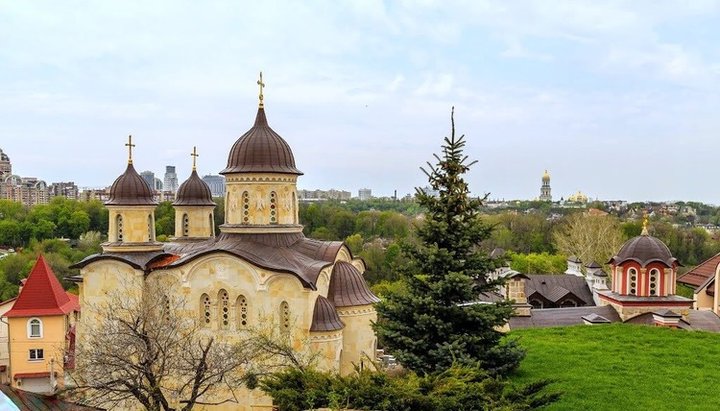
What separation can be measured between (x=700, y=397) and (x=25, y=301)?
22503mm

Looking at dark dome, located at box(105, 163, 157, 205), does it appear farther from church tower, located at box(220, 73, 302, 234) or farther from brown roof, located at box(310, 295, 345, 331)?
brown roof, located at box(310, 295, 345, 331)

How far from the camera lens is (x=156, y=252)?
1761 centimetres

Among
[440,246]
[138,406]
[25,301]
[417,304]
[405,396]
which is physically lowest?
[138,406]

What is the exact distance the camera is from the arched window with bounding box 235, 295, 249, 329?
49.7 ft

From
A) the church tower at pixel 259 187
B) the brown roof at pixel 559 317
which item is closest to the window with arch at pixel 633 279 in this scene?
the brown roof at pixel 559 317

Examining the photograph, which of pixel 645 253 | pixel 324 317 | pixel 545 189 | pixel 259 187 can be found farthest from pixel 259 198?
pixel 545 189

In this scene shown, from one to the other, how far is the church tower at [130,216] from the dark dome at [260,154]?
3.20 metres

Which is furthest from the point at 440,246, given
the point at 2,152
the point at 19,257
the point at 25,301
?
the point at 2,152

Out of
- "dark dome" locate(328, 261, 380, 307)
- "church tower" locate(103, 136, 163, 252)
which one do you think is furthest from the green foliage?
"church tower" locate(103, 136, 163, 252)

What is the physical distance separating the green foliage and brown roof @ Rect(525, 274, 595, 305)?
22.3m

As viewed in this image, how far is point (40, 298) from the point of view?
73.6 ft

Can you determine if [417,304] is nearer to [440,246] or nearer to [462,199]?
[440,246]

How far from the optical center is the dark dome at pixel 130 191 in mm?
17719

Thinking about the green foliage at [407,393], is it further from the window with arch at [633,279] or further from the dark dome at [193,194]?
the dark dome at [193,194]
